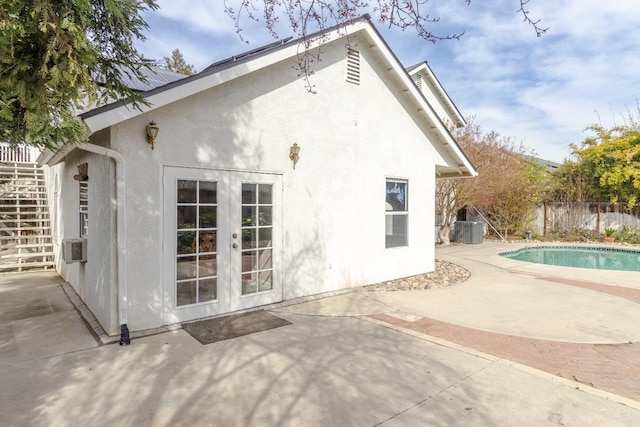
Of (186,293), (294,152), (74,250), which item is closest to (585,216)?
(294,152)

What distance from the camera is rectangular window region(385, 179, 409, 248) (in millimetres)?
9500

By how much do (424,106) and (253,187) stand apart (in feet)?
17.5

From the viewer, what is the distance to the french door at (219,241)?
5930 millimetres

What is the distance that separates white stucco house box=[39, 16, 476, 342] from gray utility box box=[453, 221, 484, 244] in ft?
32.0

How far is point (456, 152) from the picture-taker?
35.1 feet

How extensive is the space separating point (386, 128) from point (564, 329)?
5649 mm

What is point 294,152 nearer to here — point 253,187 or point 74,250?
point 253,187

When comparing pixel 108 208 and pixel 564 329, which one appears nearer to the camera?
pixel 108 208

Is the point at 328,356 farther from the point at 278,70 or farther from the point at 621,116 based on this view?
the point at 621,116

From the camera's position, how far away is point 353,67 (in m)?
8.43

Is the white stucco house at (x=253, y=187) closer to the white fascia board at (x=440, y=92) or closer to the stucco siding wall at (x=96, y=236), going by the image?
the stucco siding wall at (x=96, y=236)

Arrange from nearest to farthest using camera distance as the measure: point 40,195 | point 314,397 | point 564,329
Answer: point 314,397 → point 564,329 → point 40,195

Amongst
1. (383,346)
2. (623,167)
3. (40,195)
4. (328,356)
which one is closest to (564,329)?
(383,346)

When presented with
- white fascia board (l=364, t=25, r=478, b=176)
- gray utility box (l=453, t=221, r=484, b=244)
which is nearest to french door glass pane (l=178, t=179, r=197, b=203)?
white fascia board (l=364, t=25, r=478, b=176)
